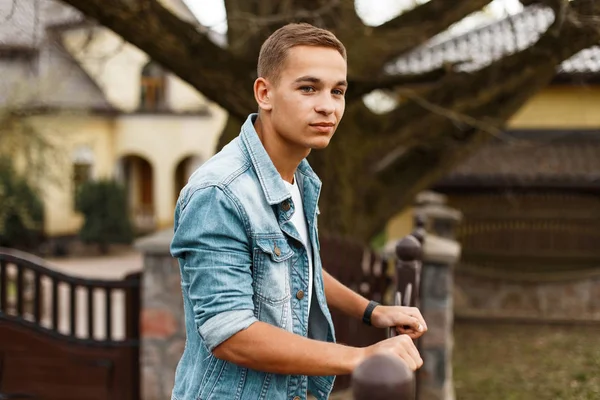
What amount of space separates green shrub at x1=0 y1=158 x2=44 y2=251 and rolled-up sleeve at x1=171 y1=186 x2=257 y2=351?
63.3 feet

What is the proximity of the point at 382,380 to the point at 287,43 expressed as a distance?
3.36 feet

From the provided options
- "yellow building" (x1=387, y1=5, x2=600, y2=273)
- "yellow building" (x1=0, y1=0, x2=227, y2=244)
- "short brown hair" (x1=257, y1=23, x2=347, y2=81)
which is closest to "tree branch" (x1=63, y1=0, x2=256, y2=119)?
"short brown hair" (x1=257, y1=23, x2=347, y2=81)

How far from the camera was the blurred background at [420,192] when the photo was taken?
5.23m

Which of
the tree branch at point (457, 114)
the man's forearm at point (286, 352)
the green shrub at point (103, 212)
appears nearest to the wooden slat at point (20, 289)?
the tree branch at point (457, 114)

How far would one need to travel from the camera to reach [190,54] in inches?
201

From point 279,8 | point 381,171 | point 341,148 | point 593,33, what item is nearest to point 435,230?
point 381,171

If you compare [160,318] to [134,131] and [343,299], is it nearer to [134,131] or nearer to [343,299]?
[343,299]

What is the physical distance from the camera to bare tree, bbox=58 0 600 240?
4.91m

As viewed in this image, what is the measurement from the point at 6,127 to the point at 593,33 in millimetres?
14627

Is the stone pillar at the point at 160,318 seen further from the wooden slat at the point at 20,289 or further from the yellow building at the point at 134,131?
the yellow building at the point at 134,131

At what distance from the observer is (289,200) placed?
6.60 ft

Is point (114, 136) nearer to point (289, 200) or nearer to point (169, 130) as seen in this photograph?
point (169, 130)

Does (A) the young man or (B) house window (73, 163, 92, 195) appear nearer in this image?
(A) the young man

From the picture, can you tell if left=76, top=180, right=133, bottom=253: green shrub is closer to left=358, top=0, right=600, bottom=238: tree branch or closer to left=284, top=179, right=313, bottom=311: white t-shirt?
left=358, top=0, right=600, bottom=238: tree branch
